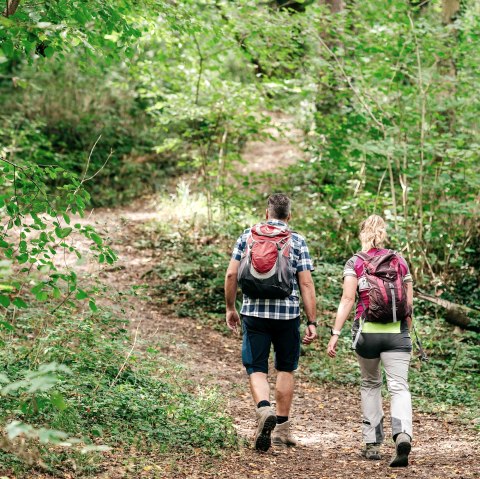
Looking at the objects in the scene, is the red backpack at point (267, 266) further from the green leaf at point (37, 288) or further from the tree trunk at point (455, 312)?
the tree trunk at point (455, 312)

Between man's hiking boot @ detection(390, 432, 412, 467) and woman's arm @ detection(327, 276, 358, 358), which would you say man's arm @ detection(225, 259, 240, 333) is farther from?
man's hiking boot @ detection(390, 432, 412, 467)

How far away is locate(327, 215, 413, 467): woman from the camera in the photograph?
4.95 m

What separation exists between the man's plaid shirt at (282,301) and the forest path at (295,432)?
3.50 feet

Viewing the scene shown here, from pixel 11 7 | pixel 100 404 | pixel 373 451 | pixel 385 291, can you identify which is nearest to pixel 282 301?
pixel 385 291

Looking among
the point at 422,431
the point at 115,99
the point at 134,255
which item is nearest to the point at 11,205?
the point at 422,431

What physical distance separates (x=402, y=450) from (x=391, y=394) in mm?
424

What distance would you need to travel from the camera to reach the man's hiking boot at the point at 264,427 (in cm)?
495

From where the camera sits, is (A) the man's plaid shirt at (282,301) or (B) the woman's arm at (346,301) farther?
(A) the man's plaid shirt at (282,301)

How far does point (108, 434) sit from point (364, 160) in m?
7.06

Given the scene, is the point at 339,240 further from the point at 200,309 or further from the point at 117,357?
the point at 117,357

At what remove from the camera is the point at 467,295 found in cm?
1015

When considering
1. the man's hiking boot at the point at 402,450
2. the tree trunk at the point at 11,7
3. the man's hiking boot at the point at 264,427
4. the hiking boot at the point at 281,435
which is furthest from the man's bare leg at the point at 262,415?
the tree trunk at the point at 11,7

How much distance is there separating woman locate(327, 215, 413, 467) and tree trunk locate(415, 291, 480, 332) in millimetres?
4623

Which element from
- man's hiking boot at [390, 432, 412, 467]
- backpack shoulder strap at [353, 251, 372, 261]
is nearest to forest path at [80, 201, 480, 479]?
man's hiking boot at [390, 432, 412, 467]
